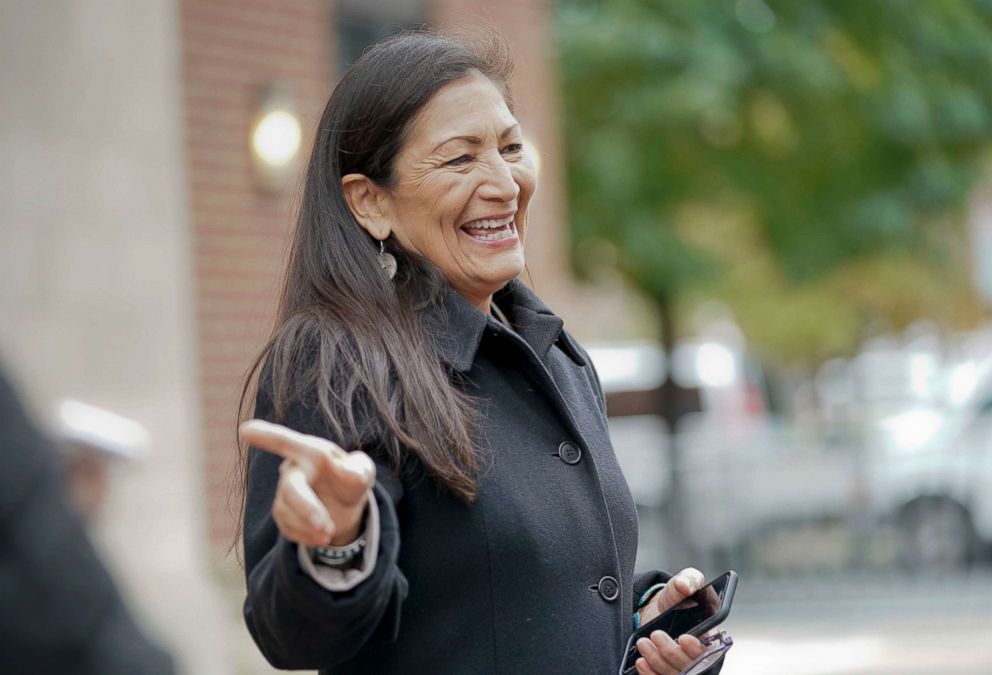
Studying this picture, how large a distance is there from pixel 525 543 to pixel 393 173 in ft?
2.19

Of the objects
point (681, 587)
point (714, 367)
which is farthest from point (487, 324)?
point (714, 367)

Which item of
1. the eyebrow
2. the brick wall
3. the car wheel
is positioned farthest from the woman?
the car wheel

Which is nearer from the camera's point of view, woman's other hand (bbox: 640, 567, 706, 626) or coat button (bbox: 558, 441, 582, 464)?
coat button (bbox: 558, 441, 582, 464)

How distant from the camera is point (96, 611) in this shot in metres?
1.31

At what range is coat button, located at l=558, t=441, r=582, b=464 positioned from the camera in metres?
2.86

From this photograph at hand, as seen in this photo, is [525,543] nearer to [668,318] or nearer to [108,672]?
[108,672]

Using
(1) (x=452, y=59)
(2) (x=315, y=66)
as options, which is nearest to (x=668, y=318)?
(2) (x=315, y=66)

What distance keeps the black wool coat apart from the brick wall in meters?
5.66

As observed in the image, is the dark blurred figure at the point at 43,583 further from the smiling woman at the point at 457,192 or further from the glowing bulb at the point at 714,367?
the glowing bulb at the point at 714,367

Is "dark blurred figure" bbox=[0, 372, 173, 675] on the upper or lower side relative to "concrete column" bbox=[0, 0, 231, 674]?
Answer: lower

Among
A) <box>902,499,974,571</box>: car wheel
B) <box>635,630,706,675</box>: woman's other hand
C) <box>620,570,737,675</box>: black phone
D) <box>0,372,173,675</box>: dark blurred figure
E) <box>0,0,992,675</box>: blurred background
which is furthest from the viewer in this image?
<box>902,499,974,571</box>: car wheel

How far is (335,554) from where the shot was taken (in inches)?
91.6

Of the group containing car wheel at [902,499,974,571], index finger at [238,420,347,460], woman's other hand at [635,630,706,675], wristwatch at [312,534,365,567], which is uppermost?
index finger at [238,420,347,460]

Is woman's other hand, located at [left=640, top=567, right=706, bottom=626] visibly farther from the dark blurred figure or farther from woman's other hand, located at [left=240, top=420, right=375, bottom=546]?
the dark blurred figure
